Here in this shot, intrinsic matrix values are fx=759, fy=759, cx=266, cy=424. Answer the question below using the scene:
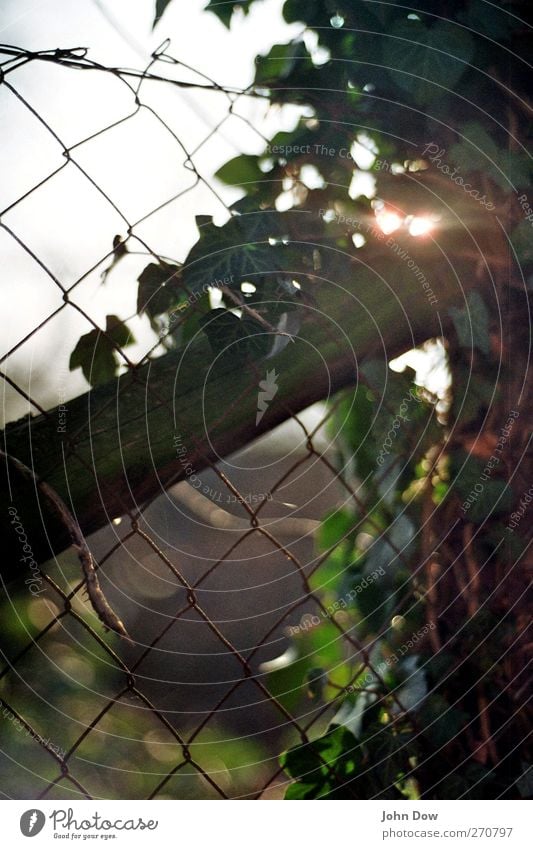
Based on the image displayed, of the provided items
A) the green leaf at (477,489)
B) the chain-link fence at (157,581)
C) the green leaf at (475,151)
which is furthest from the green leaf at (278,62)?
the green leaf at (477,489)

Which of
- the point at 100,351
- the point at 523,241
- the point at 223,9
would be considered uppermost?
the point at 223,9

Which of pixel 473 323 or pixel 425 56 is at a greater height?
pixel 425 56

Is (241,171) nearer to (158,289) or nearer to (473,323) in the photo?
(158,289)

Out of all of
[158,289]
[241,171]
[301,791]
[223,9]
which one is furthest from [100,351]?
[301,791]

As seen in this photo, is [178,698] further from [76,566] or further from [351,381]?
[351,381]

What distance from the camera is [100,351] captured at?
57 cm

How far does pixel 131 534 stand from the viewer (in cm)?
58

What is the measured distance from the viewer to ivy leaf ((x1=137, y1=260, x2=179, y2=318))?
0.58 m

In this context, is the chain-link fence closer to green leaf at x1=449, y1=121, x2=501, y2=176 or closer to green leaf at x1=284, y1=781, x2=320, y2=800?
green leaf at x1=284, y1=781, x2=320, y2=800

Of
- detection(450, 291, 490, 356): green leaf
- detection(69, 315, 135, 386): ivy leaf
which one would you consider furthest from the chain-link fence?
detection(450, 291, 490, 356): green leaf
